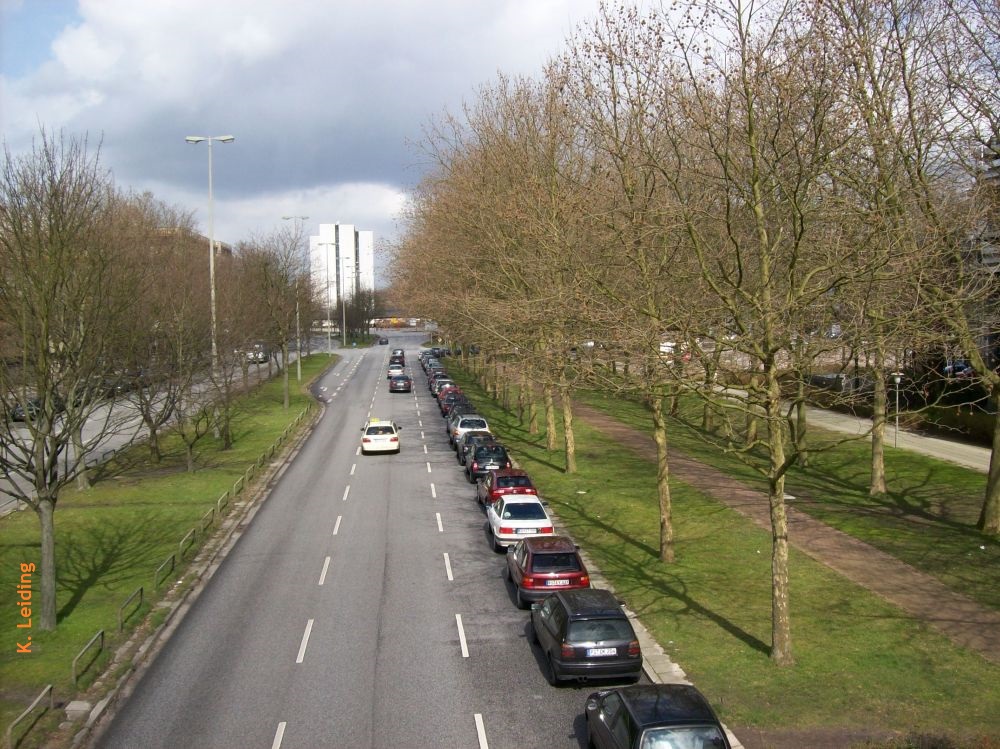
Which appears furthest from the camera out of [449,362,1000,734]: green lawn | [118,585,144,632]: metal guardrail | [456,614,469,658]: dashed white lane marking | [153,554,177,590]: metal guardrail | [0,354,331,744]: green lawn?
[153,554,177,590]: metal guardrail

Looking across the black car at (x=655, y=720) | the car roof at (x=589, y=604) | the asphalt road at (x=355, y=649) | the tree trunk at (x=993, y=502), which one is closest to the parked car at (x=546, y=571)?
the asphalt road at (x=355, y=649)

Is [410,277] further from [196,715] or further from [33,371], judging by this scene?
[196,715]

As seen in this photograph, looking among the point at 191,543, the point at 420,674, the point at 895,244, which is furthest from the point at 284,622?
the point at 895,244

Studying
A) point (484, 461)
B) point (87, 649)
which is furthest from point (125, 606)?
point (484, 461)

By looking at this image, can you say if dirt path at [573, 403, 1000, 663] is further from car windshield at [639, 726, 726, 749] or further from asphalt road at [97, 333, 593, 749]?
asphalt road at [97, 333, 593, 749]

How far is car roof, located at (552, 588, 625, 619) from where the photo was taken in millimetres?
13469

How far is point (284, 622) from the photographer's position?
54.2 feet

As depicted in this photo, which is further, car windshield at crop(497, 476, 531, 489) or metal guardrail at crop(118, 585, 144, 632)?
car windshield at crop(497, 476, 531, 489)

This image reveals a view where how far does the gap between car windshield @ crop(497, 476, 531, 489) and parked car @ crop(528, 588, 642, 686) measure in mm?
11039

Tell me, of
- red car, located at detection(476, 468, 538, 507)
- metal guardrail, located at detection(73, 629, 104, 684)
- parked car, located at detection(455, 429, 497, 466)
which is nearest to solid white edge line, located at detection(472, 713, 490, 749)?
metal guardrail, located at detection(73, 629, 104, 684)

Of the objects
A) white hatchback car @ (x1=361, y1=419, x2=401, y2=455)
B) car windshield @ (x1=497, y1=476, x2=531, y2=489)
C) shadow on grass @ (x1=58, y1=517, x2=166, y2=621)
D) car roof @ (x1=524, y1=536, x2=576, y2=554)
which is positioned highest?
car roof @ (x1=524, y1=536, x2=576, y2=554)

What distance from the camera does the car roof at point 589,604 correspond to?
13.5 m

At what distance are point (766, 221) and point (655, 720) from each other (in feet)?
40.2

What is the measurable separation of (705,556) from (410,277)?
33066 mm
